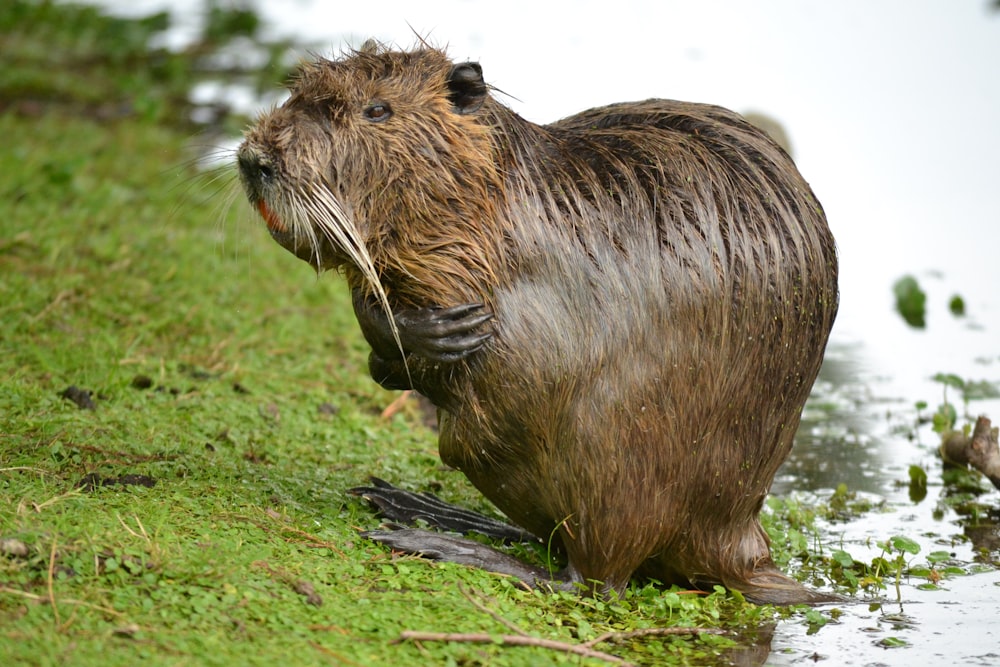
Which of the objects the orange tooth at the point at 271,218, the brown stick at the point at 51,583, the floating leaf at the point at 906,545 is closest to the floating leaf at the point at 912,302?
the floating leaf at the point at 906,545

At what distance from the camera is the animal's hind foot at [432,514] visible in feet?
12.0

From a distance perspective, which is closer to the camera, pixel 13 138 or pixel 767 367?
pixel 767 367

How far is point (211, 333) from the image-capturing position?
5195 millimetres

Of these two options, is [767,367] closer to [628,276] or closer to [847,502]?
[628,276]

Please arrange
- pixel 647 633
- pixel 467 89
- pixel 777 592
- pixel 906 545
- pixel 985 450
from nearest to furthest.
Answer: pixel 647 633
pixel 467 89
pixel 777 592
pixel 906 545
pixel 985 450

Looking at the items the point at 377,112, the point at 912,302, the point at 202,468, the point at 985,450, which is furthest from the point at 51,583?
the point at 912,302

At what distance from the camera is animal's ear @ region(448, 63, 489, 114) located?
11.0ft

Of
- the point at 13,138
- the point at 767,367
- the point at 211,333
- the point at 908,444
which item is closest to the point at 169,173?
the point at 13,138

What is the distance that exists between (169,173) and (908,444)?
4.17m

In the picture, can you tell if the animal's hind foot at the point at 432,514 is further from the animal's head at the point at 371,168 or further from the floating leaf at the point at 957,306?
the floating leaf at the point at 957,306

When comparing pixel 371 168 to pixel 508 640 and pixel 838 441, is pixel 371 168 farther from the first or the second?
pixel 838 441

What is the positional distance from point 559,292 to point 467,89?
22.5 inches

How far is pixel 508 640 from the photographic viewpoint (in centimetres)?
295

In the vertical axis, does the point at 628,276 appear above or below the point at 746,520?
above
